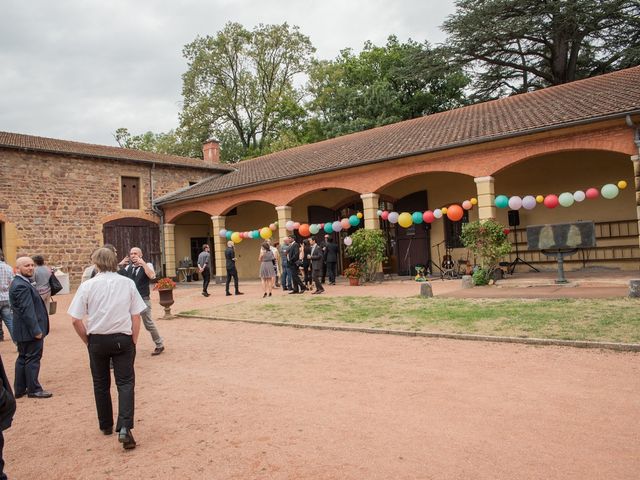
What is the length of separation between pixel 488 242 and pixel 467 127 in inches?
166

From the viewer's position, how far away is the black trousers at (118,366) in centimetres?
363

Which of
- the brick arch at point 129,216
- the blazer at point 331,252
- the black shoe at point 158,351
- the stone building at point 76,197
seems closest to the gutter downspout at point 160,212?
the stone building at point 76,197

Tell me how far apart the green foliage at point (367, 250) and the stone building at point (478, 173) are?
2.97ft

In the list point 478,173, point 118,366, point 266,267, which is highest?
point 478,173

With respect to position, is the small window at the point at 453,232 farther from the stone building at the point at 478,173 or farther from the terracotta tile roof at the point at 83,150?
the terracotta tile roof at the point at 83,150

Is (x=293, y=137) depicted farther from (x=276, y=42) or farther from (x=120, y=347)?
(x=120, y=347)

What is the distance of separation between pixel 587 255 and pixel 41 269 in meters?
13.7

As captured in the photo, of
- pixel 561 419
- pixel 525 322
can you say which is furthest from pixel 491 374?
pixel 525 322

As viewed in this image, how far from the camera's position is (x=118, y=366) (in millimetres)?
3697

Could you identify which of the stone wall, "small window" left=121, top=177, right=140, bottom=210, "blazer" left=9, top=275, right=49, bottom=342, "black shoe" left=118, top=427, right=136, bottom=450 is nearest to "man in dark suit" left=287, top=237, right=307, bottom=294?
"blazer" left=9, top=275, right=49, bottom=342

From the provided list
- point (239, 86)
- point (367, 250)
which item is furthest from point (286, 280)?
point (239, 86)

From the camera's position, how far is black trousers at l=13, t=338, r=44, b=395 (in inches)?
200

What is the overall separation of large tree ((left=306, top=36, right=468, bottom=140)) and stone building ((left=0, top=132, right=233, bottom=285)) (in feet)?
33.8

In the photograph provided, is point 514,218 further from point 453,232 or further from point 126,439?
point 126,439
